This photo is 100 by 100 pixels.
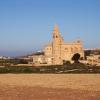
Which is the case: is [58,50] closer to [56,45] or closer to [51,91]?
[56,45]

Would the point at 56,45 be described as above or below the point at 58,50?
above

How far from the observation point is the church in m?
111

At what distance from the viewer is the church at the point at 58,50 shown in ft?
363

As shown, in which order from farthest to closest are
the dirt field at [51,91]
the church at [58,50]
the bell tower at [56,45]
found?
the church at [58,50] < the bell tower at [56,45] < the dirt field at [51,91]

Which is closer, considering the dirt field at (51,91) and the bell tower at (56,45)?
the dirt field at (51,91)

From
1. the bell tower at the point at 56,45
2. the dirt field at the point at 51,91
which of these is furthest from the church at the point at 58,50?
the dirt field at the point at 51,91

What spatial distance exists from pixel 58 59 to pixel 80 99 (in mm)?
90444

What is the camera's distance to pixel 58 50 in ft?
373

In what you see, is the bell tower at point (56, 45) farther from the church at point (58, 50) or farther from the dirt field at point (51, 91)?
the dirt field at point (51, 91)

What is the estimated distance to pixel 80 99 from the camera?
A: 19188mm

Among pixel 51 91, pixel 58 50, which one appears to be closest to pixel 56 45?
pixel 58 50

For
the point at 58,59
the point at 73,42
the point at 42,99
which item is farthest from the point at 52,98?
the point at 73,42

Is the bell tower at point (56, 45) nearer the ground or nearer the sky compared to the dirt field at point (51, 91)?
→ nearer the sky

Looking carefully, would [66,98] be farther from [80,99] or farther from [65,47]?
[65,47]
